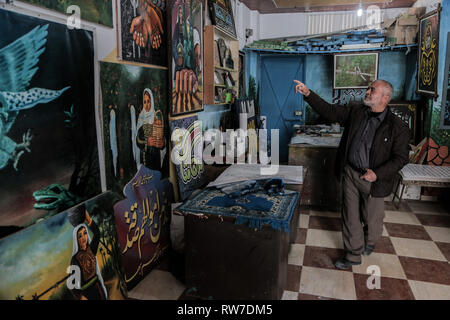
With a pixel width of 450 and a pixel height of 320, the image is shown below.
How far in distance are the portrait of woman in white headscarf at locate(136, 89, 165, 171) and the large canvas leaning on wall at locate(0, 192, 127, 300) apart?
0.58m

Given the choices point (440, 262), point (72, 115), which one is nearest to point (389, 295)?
point (440, 262)

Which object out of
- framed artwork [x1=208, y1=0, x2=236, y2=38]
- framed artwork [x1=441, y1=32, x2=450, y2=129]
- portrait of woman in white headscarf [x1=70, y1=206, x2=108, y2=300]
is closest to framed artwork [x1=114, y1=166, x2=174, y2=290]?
portrait of woman in white headscarf [x1=70, y1=206, x2=108, y2=300]

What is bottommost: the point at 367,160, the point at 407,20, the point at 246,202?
the point at 246,202

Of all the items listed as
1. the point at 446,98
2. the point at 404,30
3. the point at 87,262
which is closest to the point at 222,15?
the point at 446,98

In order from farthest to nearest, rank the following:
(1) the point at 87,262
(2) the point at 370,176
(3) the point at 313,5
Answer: (3) the point at 313,5 < (2) the point at 370,176 < (1) the point at 87,262

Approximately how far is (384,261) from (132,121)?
8.83 feet

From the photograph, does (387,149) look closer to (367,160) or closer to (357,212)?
(367,160)

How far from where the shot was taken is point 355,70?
7.00 metres

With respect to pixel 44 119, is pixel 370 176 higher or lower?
lower

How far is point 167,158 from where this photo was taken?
135 inches

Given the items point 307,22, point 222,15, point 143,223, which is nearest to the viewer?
point 143,223

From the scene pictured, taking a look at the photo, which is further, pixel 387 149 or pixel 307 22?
pixel 307 22
